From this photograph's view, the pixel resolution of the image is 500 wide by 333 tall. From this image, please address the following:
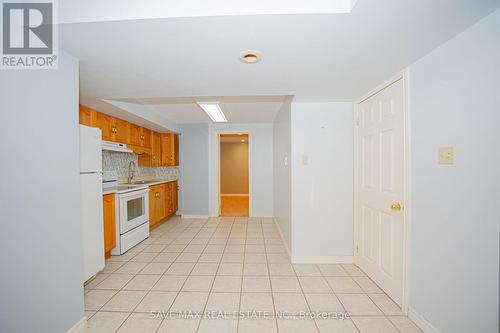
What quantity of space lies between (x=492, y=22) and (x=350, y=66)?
74 cm

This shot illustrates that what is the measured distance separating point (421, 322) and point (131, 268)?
116 inches

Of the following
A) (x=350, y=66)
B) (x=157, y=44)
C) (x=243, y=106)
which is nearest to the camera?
(x=157, y=44)

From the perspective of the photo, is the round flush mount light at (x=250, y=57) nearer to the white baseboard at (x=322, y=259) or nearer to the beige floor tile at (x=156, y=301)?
the beige floor tile at (x=156, y=301)

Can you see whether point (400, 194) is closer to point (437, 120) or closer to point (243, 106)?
point (437, 120)

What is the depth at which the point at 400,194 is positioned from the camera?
5.76 ft

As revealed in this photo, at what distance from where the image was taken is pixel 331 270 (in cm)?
241

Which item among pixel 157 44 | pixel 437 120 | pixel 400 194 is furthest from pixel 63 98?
pixel 400 194

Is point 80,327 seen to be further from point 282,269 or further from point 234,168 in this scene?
point 234,168

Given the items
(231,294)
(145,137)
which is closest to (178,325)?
(231,294)

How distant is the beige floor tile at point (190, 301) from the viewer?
177 centimetres

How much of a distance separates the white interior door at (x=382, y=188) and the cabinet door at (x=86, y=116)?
360cm

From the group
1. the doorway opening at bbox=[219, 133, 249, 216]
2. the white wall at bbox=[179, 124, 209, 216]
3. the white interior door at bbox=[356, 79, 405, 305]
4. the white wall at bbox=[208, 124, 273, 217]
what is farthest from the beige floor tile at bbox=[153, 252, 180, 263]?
the doorway opening at bbox=[219, 133, 249, 216]

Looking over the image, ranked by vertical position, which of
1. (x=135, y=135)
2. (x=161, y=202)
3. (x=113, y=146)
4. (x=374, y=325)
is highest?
(x=135, y=135)

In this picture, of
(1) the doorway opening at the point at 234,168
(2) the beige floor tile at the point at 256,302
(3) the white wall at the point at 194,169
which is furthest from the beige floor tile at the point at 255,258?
(1) the doorway opening at the point at 234,168
